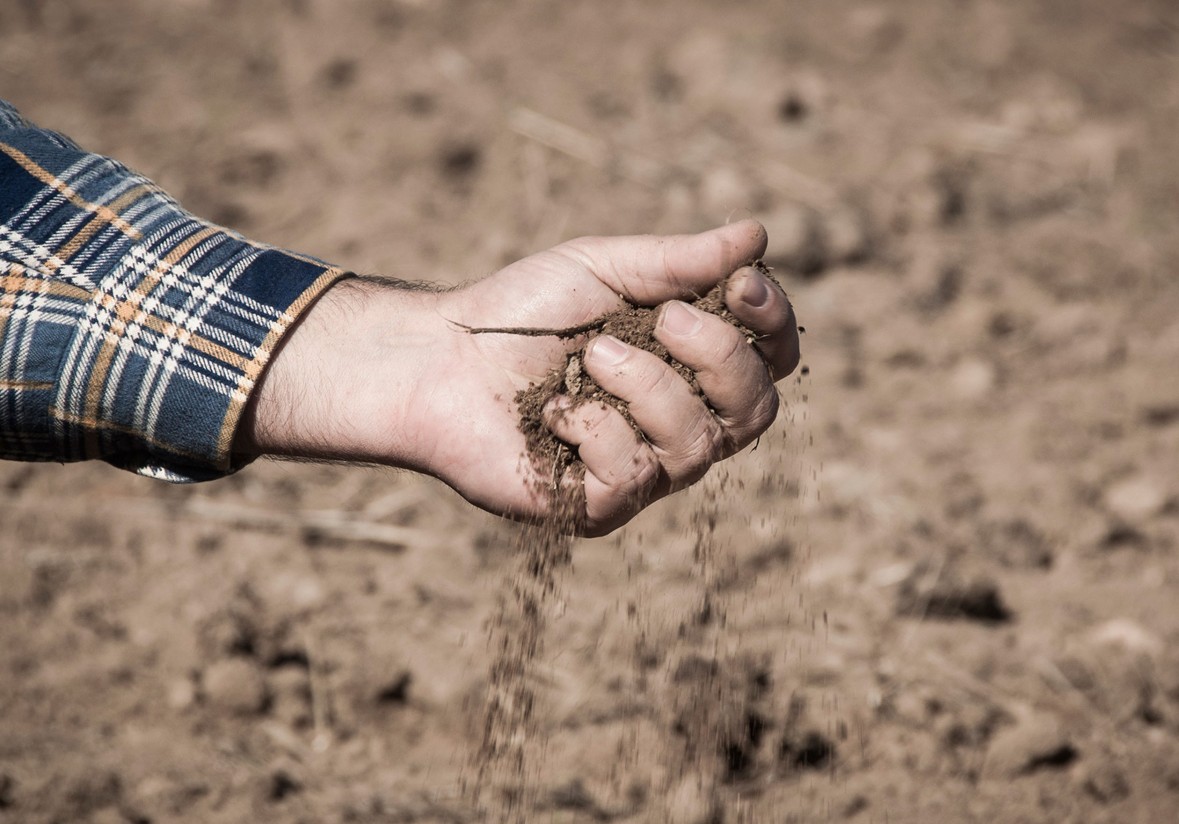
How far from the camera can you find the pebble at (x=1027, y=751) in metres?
2.04

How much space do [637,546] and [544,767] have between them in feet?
2.00

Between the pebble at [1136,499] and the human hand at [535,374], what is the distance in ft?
4.32

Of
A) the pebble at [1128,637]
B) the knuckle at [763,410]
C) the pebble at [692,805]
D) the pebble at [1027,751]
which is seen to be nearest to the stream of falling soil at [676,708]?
the pebble at [692,805]

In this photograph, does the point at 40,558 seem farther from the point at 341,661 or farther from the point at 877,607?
the point at 877,607

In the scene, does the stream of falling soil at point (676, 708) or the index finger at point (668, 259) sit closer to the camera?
the index finger at point (668, 259)

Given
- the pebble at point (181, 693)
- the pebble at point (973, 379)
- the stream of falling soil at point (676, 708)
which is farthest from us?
the pebble at point (973, 379)

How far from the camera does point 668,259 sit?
63.9 inches

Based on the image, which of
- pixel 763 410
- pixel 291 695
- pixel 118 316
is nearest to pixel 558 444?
pixel 763 410

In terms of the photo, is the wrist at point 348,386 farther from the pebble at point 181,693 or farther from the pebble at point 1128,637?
the pebble at point 1128,637

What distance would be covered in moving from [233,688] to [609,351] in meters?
1.17

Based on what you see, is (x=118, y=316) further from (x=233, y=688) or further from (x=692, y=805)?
(x=692, y=805)

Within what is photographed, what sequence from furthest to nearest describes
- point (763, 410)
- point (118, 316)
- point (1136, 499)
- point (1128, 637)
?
point (1136, 499) → point (1128, 637) → point (763, 410) → point (118, 316)

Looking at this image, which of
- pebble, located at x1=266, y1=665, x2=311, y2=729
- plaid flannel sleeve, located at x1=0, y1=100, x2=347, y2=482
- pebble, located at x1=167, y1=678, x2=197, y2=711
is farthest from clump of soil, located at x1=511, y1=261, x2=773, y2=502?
pebble, located at x1=167, y1=678, x2=197, y2=711

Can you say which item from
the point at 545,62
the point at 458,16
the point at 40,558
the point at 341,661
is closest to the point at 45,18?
the point at 458,16
